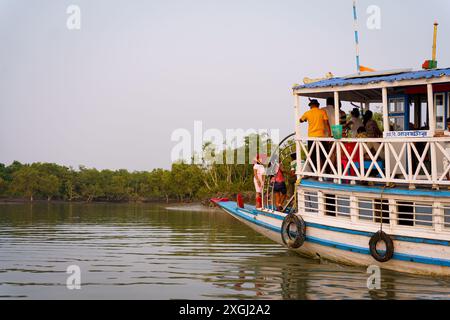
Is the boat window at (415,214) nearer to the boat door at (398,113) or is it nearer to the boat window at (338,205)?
the boat window at (338,205)

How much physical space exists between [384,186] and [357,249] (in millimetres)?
1307

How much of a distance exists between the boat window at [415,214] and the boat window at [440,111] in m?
1.52

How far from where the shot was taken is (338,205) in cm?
1197

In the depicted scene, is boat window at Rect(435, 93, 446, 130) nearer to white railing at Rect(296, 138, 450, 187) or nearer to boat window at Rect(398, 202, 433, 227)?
white railing at Rect(296, 138, 450, 187)

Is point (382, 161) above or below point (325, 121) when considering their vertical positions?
below

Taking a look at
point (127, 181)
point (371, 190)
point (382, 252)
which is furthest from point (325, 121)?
point (127, 181)

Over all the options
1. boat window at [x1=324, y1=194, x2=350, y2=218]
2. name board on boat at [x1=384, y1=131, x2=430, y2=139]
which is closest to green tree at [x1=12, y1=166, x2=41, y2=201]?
boat window at [x1=324, y1=194, x2=350, y2=218]

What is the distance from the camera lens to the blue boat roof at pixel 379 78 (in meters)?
10.8

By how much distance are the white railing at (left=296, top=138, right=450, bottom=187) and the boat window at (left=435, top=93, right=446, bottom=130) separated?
1.33 ft

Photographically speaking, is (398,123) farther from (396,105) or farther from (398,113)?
(396,105)

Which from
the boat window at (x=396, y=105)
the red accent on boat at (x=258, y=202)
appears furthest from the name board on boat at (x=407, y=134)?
the red accent on boat at (x=258, y=202)

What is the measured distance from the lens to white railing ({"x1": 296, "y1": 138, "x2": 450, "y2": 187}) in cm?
1068

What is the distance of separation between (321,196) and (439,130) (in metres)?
2.75

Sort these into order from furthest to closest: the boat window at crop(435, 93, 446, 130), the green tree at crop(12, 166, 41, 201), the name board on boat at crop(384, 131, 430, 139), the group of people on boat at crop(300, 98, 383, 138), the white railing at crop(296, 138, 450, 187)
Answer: the green tree at crop(12, 166, 41, 201) < the group of people on boat at crop(300, 98, 383, 138) < the boat window at crop(435, 93, 446, 130) < the name board on boat at crop(384, 131, 430, 139) < the white railing at crop(296, 138, 450, 187)
